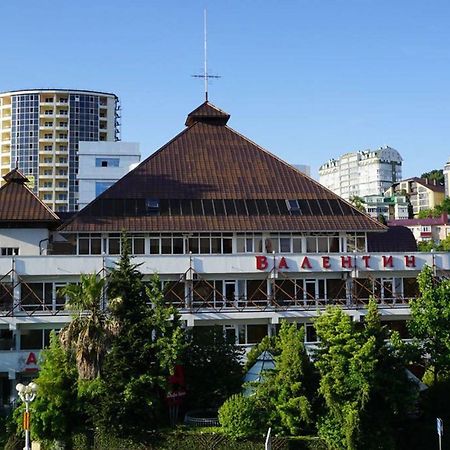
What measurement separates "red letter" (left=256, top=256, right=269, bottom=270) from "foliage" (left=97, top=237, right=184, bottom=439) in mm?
10615

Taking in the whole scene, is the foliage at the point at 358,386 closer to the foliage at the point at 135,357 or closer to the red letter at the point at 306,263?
the foliage at the point at 135,357

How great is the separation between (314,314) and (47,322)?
1634 centimetres

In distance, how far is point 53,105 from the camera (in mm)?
120000

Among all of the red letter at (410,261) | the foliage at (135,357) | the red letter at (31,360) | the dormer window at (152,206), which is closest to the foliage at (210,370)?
the foliage at (135,357)

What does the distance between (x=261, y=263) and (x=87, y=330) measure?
1459 centimetres

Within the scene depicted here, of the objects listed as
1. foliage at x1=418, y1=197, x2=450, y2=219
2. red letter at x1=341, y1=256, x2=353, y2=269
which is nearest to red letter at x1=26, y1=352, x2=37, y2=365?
red letter at x1=341, y1=256, x2=353, y2=269

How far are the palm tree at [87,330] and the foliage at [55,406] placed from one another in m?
0.88

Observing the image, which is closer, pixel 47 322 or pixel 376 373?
pixel 376 373

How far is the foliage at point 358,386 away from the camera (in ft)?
107

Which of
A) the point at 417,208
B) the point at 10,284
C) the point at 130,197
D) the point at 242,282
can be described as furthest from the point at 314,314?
→ the point at 417,208

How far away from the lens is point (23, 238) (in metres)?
46.9

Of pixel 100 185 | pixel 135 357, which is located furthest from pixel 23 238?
pixel 100 185

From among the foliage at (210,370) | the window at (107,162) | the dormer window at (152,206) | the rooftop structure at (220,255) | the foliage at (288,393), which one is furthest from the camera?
the window at (107,162)

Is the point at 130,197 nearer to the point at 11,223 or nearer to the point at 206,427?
the point at 11,223
